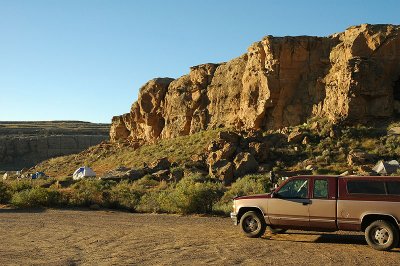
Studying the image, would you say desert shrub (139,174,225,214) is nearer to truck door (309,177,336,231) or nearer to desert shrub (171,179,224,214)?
desert shrub (171,179,224,214)

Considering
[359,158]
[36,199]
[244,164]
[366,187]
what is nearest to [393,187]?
[366,187]

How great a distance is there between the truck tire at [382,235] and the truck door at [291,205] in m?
1.49

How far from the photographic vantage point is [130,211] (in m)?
22.1

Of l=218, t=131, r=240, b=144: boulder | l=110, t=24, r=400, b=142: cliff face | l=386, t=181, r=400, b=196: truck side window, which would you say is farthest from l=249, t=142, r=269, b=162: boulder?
l=386, t=181, r=400, b=196: truck side window

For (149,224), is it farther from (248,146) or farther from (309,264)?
(248,146)

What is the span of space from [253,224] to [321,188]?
83.3 inches

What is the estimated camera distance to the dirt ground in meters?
10.3

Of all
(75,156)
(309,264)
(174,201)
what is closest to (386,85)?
(174,201)

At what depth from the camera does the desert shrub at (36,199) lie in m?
23.4

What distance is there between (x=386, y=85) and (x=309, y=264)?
32.5 meters

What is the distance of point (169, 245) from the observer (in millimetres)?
12086

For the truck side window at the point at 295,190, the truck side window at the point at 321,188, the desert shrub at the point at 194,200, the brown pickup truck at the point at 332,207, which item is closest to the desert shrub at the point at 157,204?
the desert shrub at the point at 194,200

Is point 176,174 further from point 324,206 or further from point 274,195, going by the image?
point 324,206

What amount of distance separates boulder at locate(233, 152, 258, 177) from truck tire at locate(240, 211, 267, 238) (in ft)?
69.1
